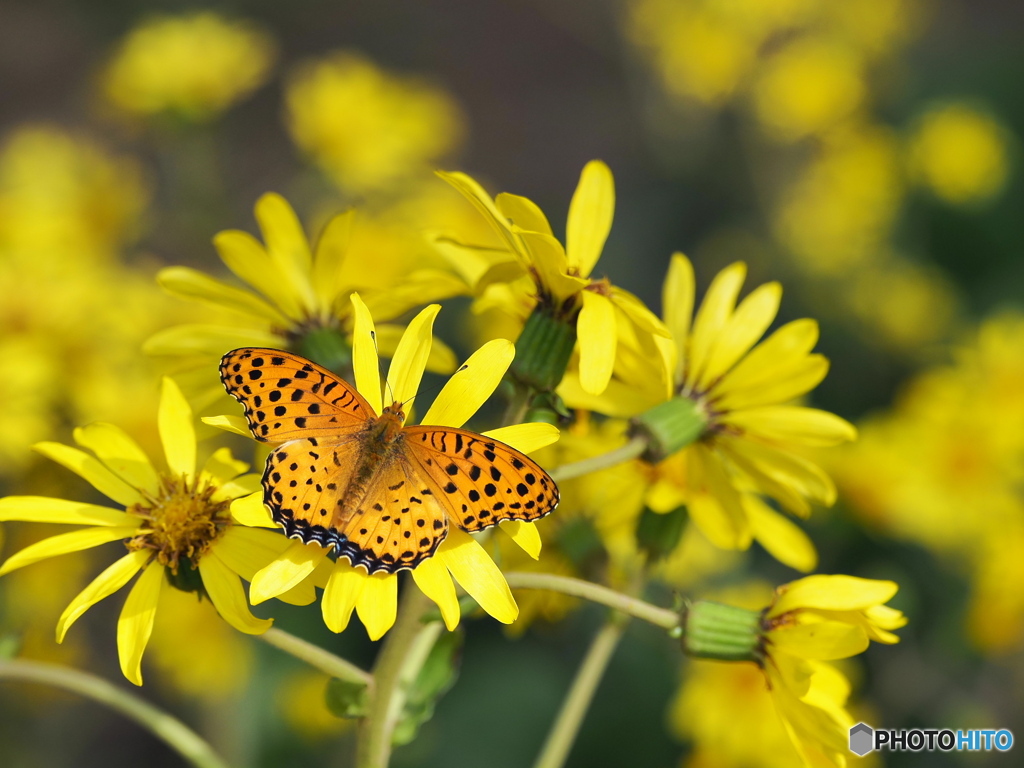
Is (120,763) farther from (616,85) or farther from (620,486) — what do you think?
(616,85)

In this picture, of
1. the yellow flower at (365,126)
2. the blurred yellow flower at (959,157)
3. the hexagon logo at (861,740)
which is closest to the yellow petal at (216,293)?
the hexagon logo at (861,740)

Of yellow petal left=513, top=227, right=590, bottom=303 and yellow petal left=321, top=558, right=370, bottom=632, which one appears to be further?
yellow petal left=513, top=227, right=590, bottom=303

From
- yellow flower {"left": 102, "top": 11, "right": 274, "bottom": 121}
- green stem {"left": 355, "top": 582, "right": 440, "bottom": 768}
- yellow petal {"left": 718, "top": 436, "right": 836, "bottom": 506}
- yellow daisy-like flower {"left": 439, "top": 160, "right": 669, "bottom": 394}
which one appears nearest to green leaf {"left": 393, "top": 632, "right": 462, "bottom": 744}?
green stem {"left": 355, "top": 582, "right": 440, "bottom": 768}

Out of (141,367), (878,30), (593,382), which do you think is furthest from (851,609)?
(878,30)

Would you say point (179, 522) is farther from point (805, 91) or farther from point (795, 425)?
point (805, 91)

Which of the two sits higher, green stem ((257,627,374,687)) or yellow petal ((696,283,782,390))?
yellow petal ((696,283,782,390))

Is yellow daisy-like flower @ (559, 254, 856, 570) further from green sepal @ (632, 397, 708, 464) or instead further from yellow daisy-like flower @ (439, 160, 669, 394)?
yellow daisy-like flower @ (439, 160, 669, 394)
